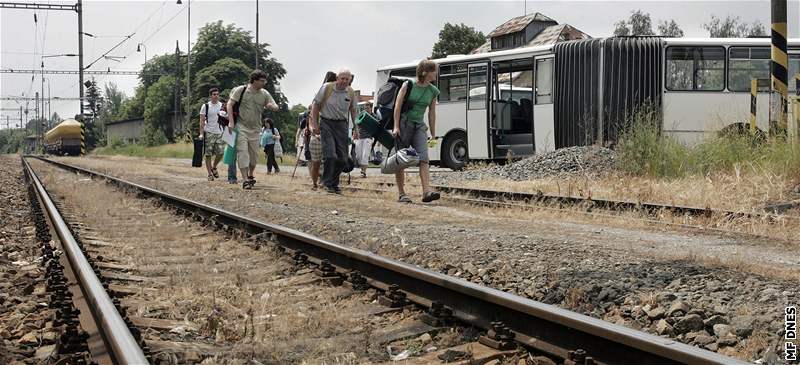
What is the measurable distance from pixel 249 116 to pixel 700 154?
659 centimetres

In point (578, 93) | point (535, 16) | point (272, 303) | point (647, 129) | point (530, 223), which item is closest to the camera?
point (272, 303)

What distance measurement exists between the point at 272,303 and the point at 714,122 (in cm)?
975

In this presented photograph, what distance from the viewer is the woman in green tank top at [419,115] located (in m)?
9.68

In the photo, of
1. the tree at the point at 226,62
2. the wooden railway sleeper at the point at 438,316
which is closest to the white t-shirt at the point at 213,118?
the wooden railway sleeper at the point at 438,316

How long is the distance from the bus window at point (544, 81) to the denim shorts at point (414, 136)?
792cm

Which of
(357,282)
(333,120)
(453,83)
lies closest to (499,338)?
(357,282)

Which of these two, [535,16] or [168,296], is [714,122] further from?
[535,16]

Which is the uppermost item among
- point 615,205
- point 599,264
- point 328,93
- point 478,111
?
point 478,111

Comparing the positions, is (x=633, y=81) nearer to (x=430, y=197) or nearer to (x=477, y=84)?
(x=477, y=84)

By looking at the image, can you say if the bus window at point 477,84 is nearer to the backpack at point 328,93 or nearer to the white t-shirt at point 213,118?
the white t-shirt at point 213,118

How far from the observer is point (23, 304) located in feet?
14.5

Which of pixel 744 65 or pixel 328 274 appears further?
pixel 744 65

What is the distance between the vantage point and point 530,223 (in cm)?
804

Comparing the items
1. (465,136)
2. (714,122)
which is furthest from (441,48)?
(714,122)
